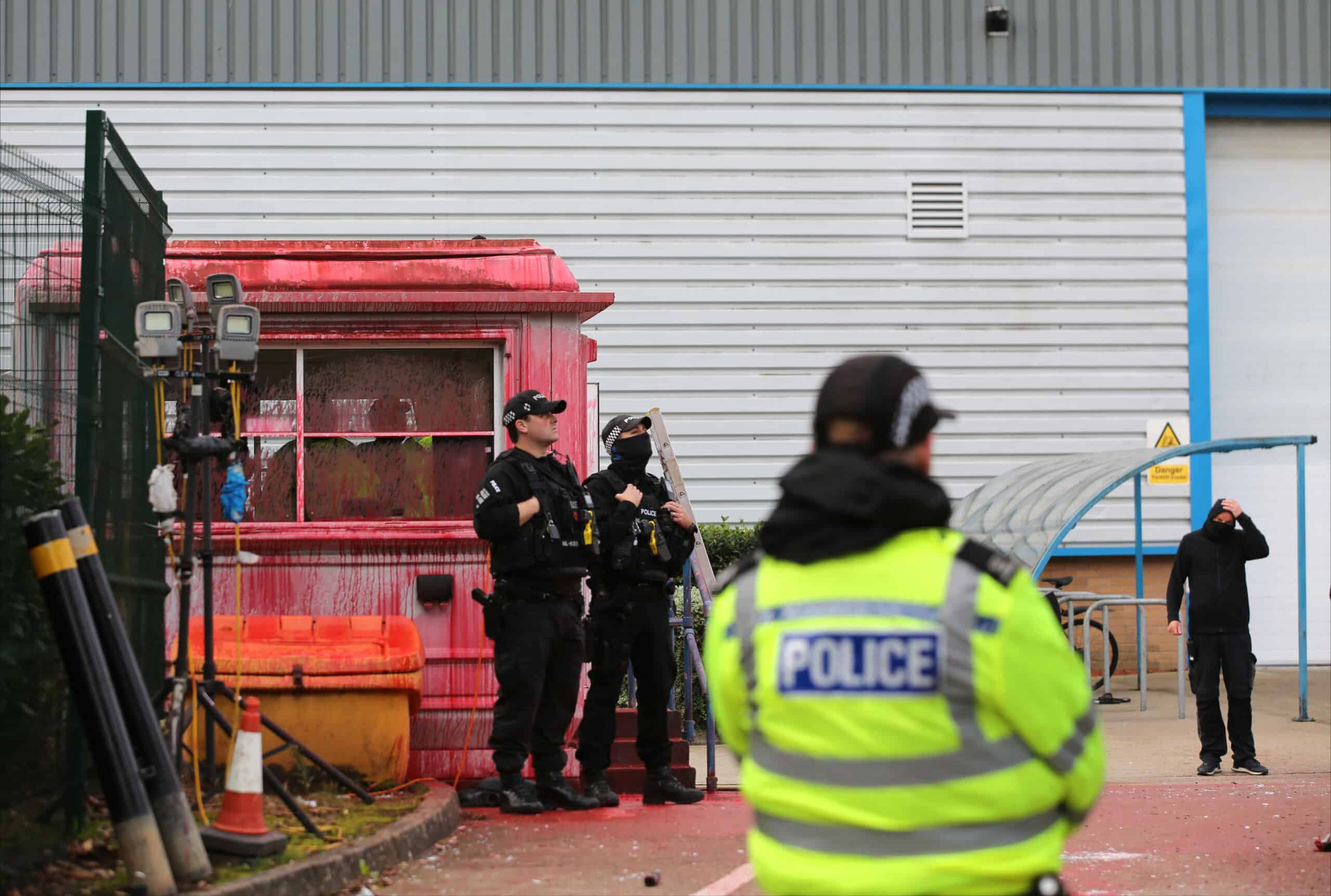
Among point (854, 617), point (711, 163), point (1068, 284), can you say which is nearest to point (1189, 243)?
point (1068, 284)

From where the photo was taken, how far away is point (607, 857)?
7.09 metres

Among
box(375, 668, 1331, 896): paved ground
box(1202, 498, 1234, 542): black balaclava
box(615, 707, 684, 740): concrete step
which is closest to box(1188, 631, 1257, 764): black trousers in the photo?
box(375, 668, 1331, 896): paved ground

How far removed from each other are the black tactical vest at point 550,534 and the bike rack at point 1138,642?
239 inches

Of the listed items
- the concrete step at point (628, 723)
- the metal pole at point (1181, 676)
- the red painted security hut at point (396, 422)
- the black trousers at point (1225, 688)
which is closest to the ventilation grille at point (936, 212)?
the metal pole at point (1181, 676)

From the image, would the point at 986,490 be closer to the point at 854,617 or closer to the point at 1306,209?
the point at 1306,209

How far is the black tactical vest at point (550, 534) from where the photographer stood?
7902 mm

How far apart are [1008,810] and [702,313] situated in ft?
41.8

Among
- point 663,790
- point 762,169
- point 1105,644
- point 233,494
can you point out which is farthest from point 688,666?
point 762,169

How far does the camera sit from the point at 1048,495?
39.8 ft

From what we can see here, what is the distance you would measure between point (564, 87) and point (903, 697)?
13.3 m

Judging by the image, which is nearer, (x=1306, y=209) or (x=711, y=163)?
(x=711, y=163)

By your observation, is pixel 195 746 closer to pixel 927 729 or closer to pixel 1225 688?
pixel 927 729

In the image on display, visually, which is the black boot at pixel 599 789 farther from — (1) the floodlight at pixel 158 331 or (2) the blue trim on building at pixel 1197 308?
(2) the blue trim on building at pixel 1197 308

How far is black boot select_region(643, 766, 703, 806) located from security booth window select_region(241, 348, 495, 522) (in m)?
1.74
